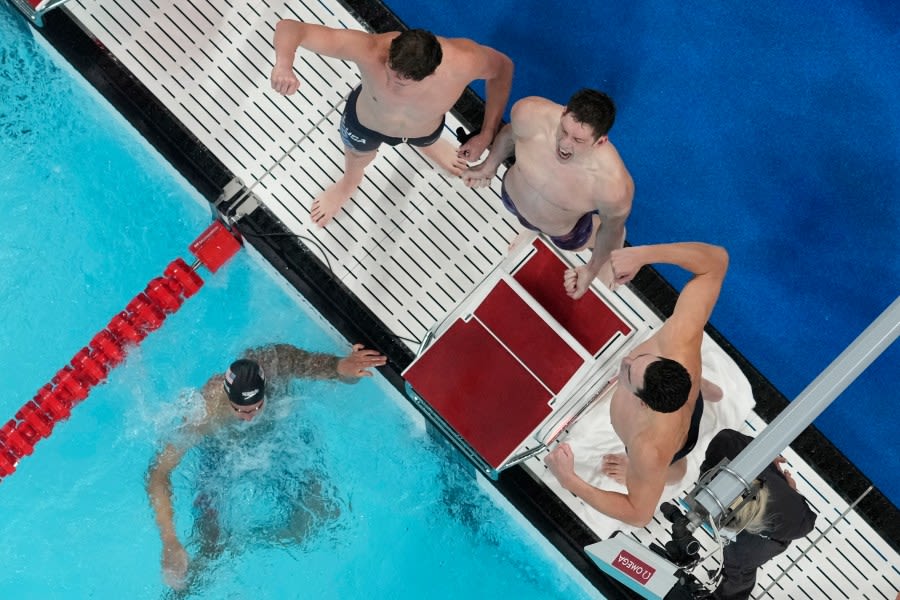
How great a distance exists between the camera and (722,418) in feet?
15.3

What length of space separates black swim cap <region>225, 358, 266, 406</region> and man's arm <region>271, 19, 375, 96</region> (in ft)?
4.35

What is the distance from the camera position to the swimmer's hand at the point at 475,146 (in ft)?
14.1

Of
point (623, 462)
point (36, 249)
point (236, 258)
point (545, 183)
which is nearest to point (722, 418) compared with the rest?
point (623, 462)

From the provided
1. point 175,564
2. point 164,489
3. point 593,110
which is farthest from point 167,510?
point 593,110

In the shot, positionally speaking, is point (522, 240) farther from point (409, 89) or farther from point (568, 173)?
point (409, 89)

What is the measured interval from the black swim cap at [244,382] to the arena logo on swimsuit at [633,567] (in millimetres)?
1973

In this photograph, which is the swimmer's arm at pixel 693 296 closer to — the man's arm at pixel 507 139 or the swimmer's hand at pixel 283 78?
the man's arm at pixel 507 139

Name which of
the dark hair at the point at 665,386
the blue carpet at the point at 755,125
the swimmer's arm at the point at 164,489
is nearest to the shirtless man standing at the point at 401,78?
the blue carpet at the point at 755,125

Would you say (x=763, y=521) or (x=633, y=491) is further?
(x=633, y=491)

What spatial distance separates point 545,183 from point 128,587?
3.22 m

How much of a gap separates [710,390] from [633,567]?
1.39 meters

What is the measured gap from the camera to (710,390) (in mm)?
4590

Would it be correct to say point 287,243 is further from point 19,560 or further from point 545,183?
point 19,560

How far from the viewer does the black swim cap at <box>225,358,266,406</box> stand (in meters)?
4.54
